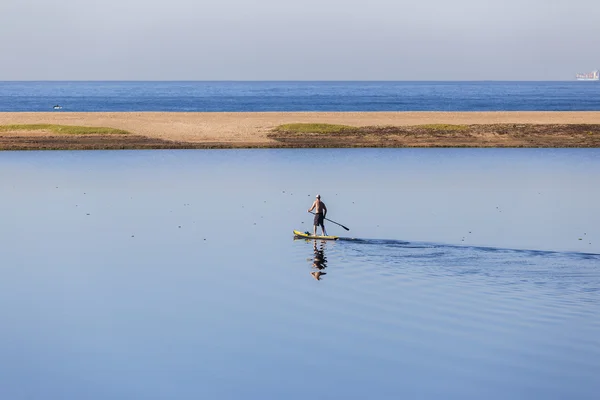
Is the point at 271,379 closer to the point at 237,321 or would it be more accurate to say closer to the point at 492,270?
the point at 237,321

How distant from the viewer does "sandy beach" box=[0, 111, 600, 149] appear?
74.8 m

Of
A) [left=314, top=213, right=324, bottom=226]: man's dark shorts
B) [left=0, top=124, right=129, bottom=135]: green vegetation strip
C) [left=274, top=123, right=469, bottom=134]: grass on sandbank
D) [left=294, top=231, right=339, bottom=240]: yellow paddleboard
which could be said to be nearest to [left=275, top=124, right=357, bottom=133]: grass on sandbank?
[left=274, top=123, right=469, bottom=134]: grass on sandbank

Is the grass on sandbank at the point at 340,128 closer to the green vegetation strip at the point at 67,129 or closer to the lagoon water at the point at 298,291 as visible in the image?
the green vegetation strip at the point at 67,129

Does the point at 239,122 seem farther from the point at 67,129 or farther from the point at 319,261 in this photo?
A: the point at 319,261

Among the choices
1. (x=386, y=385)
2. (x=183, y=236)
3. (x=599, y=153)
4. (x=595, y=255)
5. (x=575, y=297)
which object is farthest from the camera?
(x=599, y=153)

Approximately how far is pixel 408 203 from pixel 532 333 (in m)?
21.2

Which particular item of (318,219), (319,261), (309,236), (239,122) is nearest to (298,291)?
(319,261)

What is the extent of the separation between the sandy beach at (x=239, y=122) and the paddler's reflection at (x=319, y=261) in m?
39.6

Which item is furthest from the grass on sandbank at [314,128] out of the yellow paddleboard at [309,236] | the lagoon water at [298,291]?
the yellow paddleboard at [309,236]

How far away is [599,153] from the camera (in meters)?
68.6

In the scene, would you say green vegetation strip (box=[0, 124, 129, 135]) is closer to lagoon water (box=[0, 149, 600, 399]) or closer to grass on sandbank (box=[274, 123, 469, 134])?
grass on sandbank (box=[274, 123, 469, 134])

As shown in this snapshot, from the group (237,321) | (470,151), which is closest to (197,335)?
(237,321)

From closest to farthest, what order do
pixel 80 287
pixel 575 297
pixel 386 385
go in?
1. pixel 386 385
2. pixel 575 297
3. pixel 80 287

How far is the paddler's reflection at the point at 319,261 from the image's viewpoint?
1163 inches
